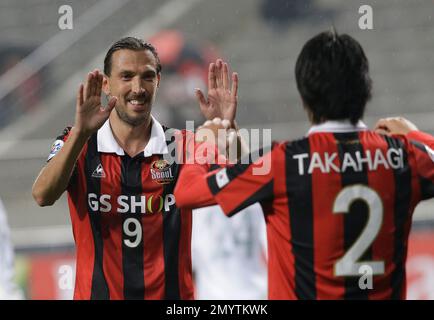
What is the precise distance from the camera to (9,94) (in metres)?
9.12

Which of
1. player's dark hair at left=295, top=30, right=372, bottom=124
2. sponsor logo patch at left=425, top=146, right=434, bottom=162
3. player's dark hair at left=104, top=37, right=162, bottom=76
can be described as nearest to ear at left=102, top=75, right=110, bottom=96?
player's dark hair at left=104, top=37, right=162, bottom=76

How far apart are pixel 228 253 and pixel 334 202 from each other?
12.0ft

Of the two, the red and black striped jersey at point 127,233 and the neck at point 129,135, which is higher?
the neck at point 129,135

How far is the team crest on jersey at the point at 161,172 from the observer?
364 centimetres

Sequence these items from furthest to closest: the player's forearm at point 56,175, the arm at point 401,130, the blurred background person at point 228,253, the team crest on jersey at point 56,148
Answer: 1. the blurred background person at point 228,253
2. the team crest on jersey at point 56,148
3. the player's forearm at point 56,175
4. the arm at point 401,130

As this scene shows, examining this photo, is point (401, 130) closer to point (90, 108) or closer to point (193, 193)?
point (193, 193)

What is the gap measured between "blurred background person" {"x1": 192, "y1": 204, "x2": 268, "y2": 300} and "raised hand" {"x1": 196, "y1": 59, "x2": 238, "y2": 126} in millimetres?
3099

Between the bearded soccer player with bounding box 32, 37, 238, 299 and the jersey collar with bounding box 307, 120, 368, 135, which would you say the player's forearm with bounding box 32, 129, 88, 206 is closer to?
the bearded soccer player with bounding box 32, 37, 238, 299

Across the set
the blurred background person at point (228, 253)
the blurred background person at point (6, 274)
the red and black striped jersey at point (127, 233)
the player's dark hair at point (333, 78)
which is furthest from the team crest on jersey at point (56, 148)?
the blurred background person at point (228, 253)

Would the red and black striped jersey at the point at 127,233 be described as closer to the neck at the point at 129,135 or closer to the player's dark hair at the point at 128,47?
the neck at the point at 129,135

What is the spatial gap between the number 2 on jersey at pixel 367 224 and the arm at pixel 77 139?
3.00 ft

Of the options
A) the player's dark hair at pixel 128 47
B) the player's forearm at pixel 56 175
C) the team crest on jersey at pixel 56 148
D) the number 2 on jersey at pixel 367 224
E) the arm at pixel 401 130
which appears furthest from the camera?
the player's dark hair at pixel 128 47

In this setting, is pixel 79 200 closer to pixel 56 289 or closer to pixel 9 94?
pixel 56 289
